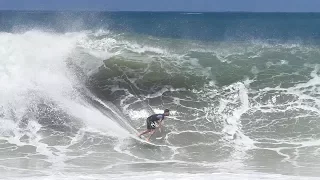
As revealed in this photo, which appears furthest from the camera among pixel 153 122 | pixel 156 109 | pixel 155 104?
pixel 155 104

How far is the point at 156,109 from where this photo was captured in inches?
545

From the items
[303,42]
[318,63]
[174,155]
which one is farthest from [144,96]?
[303,42]

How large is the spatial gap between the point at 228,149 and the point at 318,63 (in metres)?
8.67

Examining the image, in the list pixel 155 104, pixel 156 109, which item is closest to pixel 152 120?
pixel 156 109

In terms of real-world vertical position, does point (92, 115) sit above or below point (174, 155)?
above

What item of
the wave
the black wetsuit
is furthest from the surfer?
the wave

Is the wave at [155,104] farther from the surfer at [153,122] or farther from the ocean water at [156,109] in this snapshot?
the surfer at [153,122]

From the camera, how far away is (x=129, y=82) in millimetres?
15961

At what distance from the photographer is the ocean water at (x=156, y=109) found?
980 centimetres

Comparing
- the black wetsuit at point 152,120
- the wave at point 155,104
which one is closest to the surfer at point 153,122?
the black wetsuit at point 152,120

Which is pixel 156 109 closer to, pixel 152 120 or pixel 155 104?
pixel 155 104

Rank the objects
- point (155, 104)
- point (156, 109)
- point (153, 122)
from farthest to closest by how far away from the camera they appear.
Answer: point (155, 104) → point (156, 109) → point (153, 122)

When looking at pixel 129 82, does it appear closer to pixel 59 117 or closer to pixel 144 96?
pixel 144 96

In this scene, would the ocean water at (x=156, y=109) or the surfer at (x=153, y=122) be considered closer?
the ocean water at (x=156, y=109)
